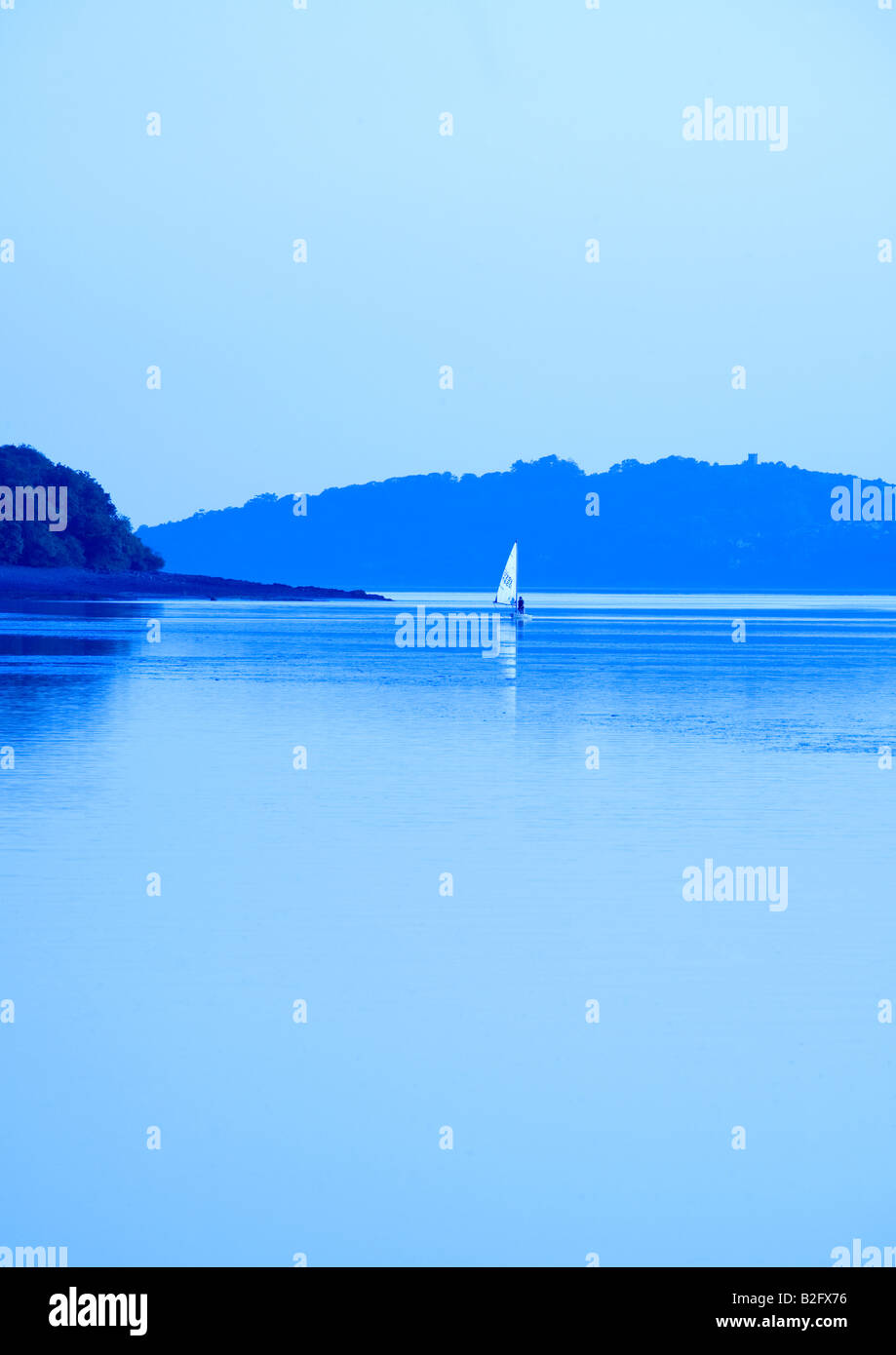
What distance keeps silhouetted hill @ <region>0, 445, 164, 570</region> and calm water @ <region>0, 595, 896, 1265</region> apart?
108845 millimetres

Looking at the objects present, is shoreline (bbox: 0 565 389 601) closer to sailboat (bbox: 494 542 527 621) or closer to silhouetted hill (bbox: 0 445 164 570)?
silhouetted hill (bbox: 0 445 164 570)

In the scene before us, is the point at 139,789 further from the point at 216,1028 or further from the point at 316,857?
the point at 216,1028

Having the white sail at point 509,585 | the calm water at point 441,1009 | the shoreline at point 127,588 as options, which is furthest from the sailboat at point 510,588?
the calm water at point 441,1009

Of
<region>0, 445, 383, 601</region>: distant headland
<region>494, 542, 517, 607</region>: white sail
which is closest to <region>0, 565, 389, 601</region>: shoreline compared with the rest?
<region>0, 445, 383, 601</region>: distant headland

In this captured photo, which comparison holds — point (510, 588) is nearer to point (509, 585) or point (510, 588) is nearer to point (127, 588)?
point (509, 585)

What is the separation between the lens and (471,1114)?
768 centimetres

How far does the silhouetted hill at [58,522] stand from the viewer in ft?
414

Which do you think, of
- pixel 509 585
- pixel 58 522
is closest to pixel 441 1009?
pixel 509 585

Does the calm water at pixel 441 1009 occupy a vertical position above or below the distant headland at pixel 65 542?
below

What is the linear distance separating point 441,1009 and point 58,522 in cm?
12322

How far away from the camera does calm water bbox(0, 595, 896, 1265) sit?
6.76 m

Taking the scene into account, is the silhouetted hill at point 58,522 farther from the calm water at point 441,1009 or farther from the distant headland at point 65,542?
the calm water at point 441,1009

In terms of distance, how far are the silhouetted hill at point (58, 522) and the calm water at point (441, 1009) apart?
108845 millimetres

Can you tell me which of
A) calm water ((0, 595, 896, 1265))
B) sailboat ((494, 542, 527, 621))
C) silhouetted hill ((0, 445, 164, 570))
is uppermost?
silhouetted hill ((0, 445, 164, 570))
